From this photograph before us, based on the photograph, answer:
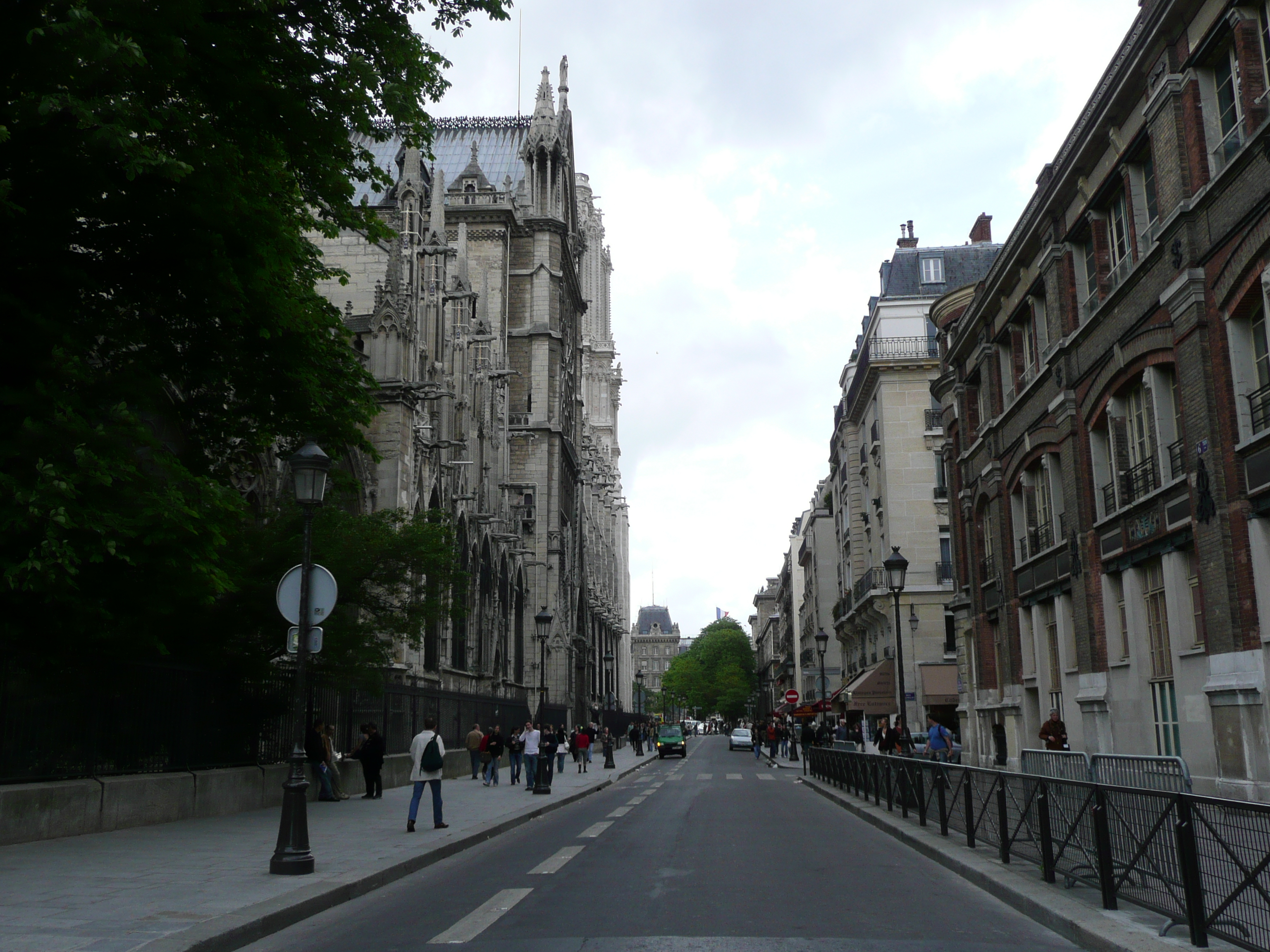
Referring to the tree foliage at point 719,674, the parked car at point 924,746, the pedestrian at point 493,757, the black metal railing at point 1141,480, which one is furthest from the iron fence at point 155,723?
the tree foliage at point 719,674

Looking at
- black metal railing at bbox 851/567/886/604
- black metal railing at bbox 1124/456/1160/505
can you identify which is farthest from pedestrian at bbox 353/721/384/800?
black metal railing at bbox 851/567/886/604

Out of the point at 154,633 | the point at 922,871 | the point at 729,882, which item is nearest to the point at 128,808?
the point at 154,633

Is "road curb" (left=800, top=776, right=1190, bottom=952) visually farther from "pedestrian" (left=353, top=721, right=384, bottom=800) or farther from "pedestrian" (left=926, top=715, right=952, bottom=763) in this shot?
"pedestrian" (left=353, top=721, right=384, bottom=800)

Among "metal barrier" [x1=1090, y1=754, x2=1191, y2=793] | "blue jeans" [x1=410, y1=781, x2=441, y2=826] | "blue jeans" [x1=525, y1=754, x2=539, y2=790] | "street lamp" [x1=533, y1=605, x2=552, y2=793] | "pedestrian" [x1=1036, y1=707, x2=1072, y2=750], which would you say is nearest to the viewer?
"metal barrier" [x1=1090, y1=754, x2=1191, y2=793]

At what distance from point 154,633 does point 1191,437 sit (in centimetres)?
1448

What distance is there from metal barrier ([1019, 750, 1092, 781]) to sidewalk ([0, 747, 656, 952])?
20.5ft

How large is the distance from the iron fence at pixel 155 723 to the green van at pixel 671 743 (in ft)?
118

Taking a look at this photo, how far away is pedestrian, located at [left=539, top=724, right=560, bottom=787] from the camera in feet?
79.0

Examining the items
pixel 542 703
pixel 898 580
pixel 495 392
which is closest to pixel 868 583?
pixel 495 392

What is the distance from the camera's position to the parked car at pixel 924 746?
26750mm

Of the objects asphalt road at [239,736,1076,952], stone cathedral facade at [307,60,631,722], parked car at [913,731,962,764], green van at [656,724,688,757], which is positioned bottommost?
green van at [656,724,688,757]

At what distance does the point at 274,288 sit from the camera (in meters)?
13.2

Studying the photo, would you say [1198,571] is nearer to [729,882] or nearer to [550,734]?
[729,882]

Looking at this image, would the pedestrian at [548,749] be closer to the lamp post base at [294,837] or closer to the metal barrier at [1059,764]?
the lamp post base at [294,837]
